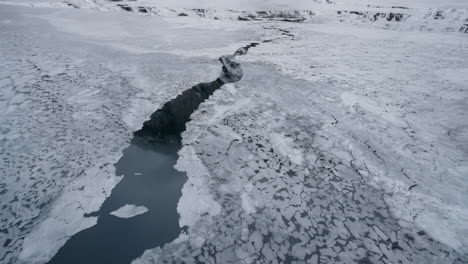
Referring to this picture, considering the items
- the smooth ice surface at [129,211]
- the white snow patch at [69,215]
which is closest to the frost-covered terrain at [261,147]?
the white snow patch at [69,215]

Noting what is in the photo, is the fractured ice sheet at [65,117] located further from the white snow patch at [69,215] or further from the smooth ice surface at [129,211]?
the smooth ice surface at [129,211]

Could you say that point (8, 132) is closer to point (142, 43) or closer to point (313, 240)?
point (313, 240)

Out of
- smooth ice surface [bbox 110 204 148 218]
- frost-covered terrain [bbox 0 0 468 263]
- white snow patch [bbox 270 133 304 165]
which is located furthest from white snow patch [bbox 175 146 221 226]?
white snow patch [bbox 270 133 304 165]

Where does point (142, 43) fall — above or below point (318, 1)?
below

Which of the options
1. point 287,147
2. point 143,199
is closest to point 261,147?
point 287,147

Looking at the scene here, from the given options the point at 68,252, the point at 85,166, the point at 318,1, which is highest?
the point at 318,1

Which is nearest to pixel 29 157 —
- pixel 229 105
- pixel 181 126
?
pixel 181 126

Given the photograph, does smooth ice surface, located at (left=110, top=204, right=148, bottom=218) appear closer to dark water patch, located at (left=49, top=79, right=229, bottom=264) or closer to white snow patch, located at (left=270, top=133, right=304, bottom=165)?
dark water patch, located at (left=49, top=79, right=229, bottom=264)

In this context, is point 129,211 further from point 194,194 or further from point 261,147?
point 261,147
